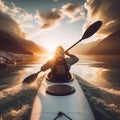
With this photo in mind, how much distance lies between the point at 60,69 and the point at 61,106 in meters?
3.54

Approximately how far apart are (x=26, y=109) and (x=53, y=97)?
1.99 m

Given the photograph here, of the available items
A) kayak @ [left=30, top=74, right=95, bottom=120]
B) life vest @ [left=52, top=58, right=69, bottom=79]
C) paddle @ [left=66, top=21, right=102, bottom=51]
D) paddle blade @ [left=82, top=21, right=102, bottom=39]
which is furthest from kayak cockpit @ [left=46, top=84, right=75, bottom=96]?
paddle blade @ [left=82, top=21, right=102, bottom=39]

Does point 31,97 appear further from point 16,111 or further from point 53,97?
point 53,97

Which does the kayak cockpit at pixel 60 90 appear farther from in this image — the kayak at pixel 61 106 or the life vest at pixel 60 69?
the life vest at pixel 60 69

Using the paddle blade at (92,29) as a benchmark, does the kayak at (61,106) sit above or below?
below

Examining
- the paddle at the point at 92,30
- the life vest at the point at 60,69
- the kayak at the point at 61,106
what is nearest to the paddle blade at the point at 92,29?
the paddle at the point at 92,30

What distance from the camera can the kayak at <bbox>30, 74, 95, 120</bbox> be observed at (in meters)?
5.11

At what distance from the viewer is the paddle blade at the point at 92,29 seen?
37.3 ft

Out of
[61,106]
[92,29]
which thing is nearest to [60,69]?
[61,106]

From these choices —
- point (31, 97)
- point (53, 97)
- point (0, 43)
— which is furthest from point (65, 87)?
point (0, 43)

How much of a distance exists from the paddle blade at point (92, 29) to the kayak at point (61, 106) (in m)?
5.93

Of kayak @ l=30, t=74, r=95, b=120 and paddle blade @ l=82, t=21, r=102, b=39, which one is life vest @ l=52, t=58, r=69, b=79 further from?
paddle blade @ l=82, t=21, r=102, b=39

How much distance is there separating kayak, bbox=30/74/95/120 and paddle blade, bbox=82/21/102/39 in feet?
19.5

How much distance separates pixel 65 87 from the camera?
7.06 metres
